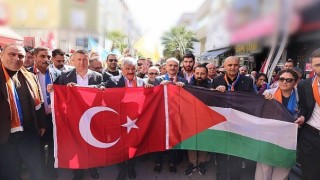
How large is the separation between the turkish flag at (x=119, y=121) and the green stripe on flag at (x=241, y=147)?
0.10 metres

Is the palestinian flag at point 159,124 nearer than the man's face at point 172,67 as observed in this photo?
Yes

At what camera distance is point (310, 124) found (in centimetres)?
261

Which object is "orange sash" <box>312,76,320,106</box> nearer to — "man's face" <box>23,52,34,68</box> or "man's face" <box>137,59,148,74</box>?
"man's face" <box>137,59,148,74</box>

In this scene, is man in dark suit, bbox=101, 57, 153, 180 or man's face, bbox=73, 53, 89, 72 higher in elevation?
man's face, bbox=73, 53, 89, 72

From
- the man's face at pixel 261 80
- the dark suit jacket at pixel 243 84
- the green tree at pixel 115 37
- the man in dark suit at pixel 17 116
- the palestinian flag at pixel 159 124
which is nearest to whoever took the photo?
the green tree at pixel 115 37

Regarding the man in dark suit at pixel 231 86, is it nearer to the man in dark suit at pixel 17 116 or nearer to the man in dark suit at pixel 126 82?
the man in dark suit at pixel 126 82

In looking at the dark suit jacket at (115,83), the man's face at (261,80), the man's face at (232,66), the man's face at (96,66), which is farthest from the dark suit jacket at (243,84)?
the man's face at (261,80)

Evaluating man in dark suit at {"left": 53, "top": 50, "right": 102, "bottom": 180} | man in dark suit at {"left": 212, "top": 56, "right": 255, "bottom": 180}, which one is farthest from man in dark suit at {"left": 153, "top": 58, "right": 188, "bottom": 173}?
man in dark suit at {"left": 53, "top": 50, "right": 102, "bottom": 180}

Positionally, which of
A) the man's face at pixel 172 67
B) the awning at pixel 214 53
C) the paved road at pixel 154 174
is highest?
the awning at pixel 214 53

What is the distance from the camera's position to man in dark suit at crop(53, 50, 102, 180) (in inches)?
127

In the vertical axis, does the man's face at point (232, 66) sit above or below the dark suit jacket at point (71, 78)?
above

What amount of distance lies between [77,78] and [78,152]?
85cm

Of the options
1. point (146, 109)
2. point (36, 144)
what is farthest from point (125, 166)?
point (36, 144)

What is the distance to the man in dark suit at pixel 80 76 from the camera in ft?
10.6
